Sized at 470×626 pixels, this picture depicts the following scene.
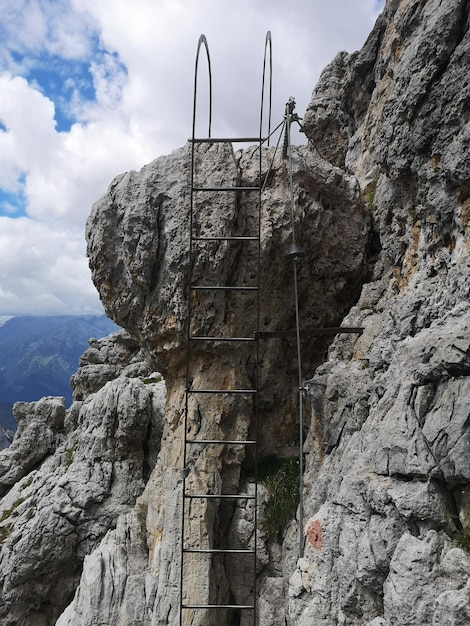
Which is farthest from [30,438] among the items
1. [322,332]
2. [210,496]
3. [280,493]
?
[322,332]

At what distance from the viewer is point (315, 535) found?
845 cm

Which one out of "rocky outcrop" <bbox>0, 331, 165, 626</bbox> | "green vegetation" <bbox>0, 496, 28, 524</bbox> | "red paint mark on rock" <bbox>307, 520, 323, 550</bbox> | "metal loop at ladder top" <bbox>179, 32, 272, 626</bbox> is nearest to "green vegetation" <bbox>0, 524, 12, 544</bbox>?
Result: "rocky outcrop" <bbox>0, 331, 165, 626</bbox>

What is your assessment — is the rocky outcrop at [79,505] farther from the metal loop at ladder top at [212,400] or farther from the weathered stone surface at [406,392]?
the weathered stone surface at [406,392]

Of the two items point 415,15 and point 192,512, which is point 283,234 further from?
point 192,512

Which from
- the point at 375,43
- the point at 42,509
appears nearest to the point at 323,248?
the point at 375,43

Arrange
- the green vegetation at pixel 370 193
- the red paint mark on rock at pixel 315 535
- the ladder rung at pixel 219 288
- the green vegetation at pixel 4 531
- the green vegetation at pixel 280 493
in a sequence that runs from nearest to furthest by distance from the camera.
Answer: the red paint mark on rock at pixel 315 535
the ladder rung at pixel 219 288
the green vegetation at pixel 280 493
the green vegetation at pixel 370 193
the green vegetation at pixel 4 531

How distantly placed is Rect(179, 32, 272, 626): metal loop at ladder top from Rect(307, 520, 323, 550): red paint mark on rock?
9.55 ft

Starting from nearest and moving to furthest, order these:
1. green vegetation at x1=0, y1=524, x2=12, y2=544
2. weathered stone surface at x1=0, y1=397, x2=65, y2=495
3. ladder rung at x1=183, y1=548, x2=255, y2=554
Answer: ladder rung at x1=183, y1=548, x2=255, y2=554, green vegetation at x1=0, y1=524, x2=12, y2=544, weathered stone surface at x1=0, y1=397, x2=65, y2=495

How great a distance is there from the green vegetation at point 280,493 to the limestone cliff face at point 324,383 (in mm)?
284

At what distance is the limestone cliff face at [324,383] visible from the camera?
6.81 m

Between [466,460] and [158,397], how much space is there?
15.1 meters

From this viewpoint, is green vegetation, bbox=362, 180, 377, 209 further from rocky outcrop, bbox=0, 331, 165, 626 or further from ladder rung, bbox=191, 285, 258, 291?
rocky outcrop, bbox=0, 331, 165, 626

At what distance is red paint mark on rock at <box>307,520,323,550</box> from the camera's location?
8305 mm

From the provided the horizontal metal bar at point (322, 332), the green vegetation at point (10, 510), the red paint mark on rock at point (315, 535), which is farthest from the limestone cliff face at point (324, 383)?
the green vegetation at point (10, 510)
